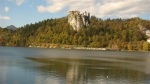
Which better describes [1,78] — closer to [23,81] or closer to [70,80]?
[23,81]

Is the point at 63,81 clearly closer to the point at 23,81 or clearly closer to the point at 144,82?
the point at 23,81

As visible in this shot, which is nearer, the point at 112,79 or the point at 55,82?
the point at 55,82

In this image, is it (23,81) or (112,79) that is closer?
(23,81)

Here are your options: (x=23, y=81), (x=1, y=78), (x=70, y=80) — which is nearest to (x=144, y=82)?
(x=70, y=80)

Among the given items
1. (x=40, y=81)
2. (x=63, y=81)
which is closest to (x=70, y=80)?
(x=63, y=81)

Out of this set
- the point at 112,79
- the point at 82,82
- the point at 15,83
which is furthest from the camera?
the point at 112,79

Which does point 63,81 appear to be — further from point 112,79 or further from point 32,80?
point 112,79

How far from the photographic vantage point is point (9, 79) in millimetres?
44875

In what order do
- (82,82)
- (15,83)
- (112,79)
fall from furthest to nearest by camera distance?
(112,79) < (82,82) < (15,83)

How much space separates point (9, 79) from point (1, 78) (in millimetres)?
1463

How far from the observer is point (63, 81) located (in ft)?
148

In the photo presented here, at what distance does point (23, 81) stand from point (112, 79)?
53.2ft

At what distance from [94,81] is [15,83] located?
13.3m

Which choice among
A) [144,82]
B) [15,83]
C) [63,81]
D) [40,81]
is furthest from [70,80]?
[144,82]
